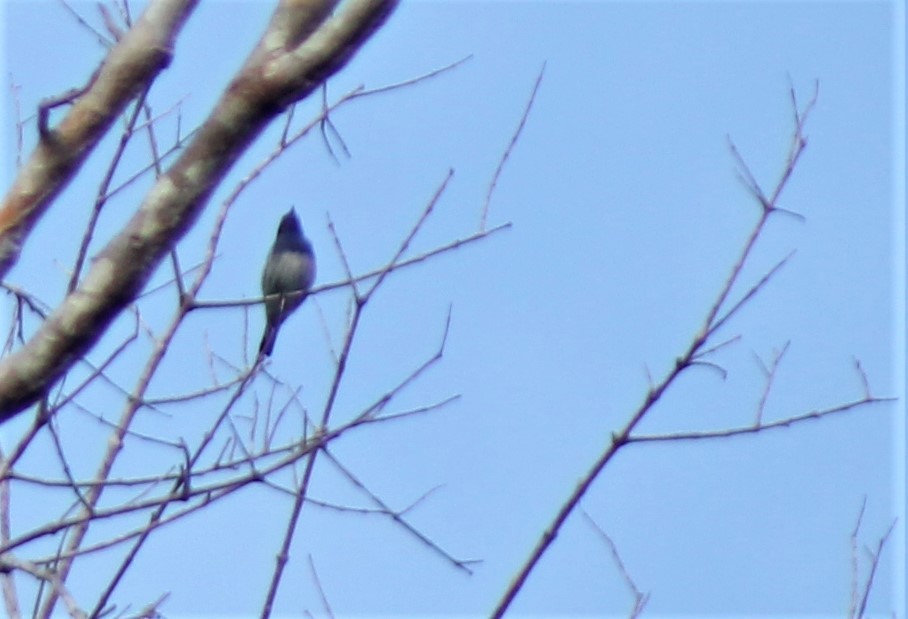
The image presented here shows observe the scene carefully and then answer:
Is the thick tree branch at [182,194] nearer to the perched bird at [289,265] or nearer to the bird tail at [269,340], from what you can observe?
the bird tail at [269,340]

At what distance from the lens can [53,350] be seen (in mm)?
1992

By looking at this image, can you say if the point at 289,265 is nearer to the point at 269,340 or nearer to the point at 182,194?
the point at 269,340

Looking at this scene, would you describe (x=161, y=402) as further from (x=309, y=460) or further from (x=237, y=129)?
(x=237, y=129)

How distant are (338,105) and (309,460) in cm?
96

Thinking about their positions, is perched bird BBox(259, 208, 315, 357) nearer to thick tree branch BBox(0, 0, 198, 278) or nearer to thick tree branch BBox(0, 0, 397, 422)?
thick tree branch BBox(0, 0, 198, 278)

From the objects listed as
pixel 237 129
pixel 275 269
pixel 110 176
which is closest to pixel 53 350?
pixel 237 129

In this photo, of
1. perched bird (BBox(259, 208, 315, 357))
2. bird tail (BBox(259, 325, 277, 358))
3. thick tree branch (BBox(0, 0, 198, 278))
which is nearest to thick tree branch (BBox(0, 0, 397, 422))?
thick tree branch (BBox(0, 0, 198, 278))

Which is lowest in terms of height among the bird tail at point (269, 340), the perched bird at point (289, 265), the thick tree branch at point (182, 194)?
the thick tree branch at point (182, 194)

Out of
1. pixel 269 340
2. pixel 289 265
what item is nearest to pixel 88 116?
pixel 269 340

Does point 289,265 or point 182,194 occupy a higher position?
point 289,265

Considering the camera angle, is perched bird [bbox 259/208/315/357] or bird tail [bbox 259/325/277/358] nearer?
bird tail [bbox 259/325/277/358]

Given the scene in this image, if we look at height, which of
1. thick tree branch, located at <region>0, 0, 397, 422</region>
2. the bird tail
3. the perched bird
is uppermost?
the perched bird

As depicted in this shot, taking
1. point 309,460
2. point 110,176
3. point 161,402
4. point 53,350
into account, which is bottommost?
point 53,350

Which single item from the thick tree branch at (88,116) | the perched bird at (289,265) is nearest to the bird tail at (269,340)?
the perched bird at (289,265)
